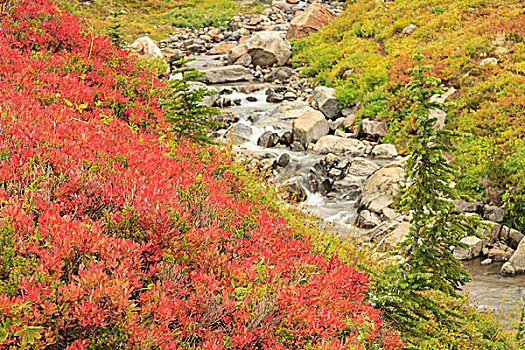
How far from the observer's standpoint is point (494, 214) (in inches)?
420

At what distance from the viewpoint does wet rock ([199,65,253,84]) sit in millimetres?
23625

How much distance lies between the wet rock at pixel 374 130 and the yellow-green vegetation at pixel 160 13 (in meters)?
28.1

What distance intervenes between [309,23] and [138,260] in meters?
30.0

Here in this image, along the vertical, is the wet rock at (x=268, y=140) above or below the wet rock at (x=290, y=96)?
below

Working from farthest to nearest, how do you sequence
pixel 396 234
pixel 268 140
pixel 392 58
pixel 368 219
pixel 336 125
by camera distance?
pixel 392 58
pixel 336 125
pixel 268 140
pixel 368 219
pixel 396 234

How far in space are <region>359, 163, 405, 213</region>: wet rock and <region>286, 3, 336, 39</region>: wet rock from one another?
1994 cm

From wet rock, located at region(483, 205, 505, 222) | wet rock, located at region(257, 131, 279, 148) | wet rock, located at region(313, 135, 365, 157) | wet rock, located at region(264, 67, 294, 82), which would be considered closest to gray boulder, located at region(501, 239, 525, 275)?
wet rock, located at region(483, 205, 505, 222)

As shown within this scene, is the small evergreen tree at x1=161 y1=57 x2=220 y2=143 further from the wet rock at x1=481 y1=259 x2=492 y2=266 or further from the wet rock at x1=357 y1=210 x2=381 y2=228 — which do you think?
the wet rock at x1=481 y1=259 x2=492 y2=266

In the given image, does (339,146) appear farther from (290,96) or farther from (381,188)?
(290,96)

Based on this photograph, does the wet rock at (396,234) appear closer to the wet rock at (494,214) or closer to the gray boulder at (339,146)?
the wet rock at (494,214)

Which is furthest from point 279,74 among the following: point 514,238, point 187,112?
point 187,112

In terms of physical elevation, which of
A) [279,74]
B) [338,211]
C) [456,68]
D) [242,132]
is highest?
[456,68]

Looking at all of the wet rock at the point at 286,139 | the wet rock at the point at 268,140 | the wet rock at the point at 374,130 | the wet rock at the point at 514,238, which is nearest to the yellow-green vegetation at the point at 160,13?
the wet rock at the point at 268,140

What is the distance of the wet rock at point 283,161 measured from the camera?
14.5 metres
